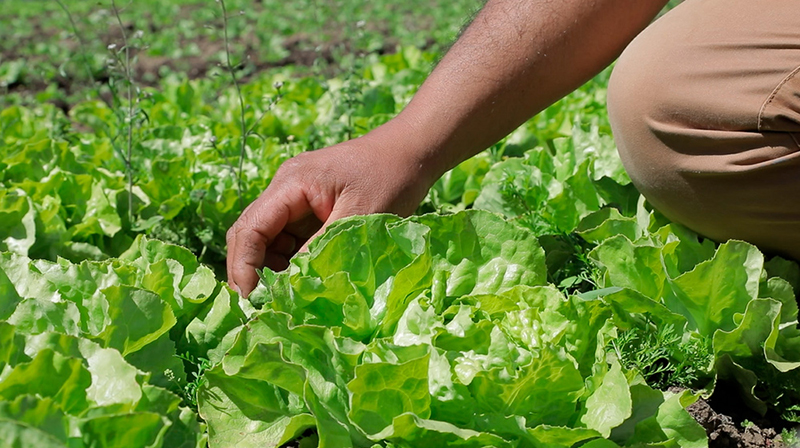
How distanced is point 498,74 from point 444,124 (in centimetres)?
21

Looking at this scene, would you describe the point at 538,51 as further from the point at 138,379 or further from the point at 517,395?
the point at 138,379

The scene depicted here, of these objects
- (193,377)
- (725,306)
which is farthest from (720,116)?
(193,377)

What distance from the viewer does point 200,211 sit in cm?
294

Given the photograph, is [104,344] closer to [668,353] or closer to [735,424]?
[668,353]

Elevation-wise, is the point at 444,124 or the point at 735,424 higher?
the point at 444,124

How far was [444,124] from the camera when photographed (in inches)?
86.0

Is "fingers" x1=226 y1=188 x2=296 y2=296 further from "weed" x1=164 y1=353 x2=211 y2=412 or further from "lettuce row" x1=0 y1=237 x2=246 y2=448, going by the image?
"weed" x1=164 y1=353 x2=211 y2=412

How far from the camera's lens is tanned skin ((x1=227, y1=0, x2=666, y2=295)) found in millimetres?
2090

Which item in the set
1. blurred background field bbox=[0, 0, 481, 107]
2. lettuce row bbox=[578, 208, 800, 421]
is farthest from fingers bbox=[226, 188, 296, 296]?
blurred background field bbox=[0, 0, 481, 107]

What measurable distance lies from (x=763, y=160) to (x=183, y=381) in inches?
59.9

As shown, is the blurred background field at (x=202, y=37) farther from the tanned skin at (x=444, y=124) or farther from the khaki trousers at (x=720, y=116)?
the khaki trousers at (x=720, y=116)

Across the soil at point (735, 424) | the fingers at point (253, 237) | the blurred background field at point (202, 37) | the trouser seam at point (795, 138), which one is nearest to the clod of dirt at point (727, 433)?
the soil at point (735, 424)

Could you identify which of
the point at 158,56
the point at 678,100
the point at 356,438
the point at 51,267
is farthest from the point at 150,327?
the point at 158,56

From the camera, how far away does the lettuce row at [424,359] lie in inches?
62.1
